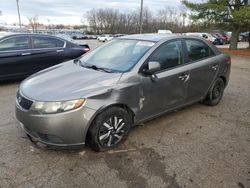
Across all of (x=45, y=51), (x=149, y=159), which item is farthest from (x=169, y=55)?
(x=45, y=51)

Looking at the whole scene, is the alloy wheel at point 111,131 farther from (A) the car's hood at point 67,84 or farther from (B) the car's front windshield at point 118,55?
Result: (B) the car's front windshield at point 118,55

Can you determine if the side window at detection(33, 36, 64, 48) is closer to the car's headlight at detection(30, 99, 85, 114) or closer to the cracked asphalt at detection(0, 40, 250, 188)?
the cracked asphalt at detection(0, 40, 250, 188)

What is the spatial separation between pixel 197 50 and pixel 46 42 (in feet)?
14.8

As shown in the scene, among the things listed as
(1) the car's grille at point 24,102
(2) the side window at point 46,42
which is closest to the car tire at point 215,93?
(1) the car's grille at point 24,102

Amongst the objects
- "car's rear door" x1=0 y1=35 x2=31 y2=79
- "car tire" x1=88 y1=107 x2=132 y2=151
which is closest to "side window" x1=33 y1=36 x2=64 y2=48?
"car's rear door" x1=0 y1=35 x2=31 y2=79

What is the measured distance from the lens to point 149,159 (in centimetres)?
327

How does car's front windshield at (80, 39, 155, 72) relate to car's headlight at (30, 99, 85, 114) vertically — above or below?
above

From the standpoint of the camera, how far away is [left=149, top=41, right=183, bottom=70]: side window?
12.9 ft

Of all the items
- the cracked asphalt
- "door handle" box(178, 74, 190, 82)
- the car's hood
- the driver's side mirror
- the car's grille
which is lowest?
the cracked asphalt

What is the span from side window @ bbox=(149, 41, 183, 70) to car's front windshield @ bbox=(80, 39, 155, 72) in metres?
0.17

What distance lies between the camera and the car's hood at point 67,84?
3.07 m

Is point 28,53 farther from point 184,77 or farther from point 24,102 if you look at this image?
point 184,77

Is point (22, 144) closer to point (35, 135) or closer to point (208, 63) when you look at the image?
point (35, 135)

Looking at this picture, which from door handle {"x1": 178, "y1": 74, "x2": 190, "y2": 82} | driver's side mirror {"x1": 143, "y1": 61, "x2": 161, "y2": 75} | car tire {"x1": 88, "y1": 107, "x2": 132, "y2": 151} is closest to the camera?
car tire {"x1": 88, "y1": 107, "x2": 132, "y2": 151}
